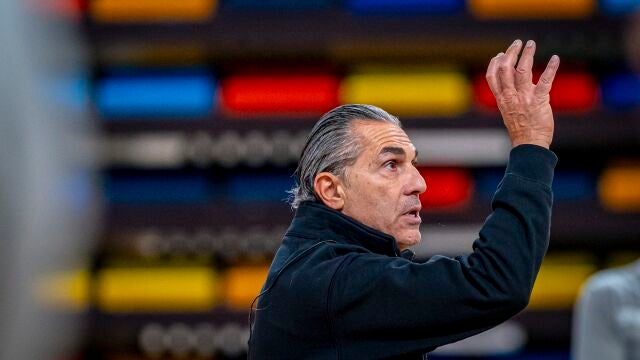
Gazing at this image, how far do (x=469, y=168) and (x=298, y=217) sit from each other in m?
2.22

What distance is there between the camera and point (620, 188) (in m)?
3.75

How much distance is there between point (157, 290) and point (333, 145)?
229 cm

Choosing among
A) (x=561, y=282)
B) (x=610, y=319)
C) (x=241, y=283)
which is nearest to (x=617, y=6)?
(x=561, y=282)

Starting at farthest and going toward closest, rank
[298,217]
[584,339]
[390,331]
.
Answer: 1. [584,339]
2. [298,217]
3. [390,331]

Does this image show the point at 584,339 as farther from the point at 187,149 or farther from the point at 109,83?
the point at 109,83

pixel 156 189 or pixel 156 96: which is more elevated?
pixel 156 96

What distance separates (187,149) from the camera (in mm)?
3727

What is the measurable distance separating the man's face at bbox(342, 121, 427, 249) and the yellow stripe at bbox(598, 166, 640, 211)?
2327 millimetres

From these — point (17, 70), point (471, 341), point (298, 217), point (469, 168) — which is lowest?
point (471, 341)

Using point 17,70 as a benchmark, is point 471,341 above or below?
below

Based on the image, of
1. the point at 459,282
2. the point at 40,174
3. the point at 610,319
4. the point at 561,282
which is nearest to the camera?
the point at 459,282

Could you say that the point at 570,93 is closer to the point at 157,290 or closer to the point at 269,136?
the point at 269,136

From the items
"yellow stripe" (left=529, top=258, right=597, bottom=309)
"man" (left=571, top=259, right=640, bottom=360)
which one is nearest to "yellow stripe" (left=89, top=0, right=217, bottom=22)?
"yellow stripe" (left=529, top=258, right=597, bottom=309)

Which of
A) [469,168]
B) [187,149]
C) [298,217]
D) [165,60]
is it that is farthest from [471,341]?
[298,217]
